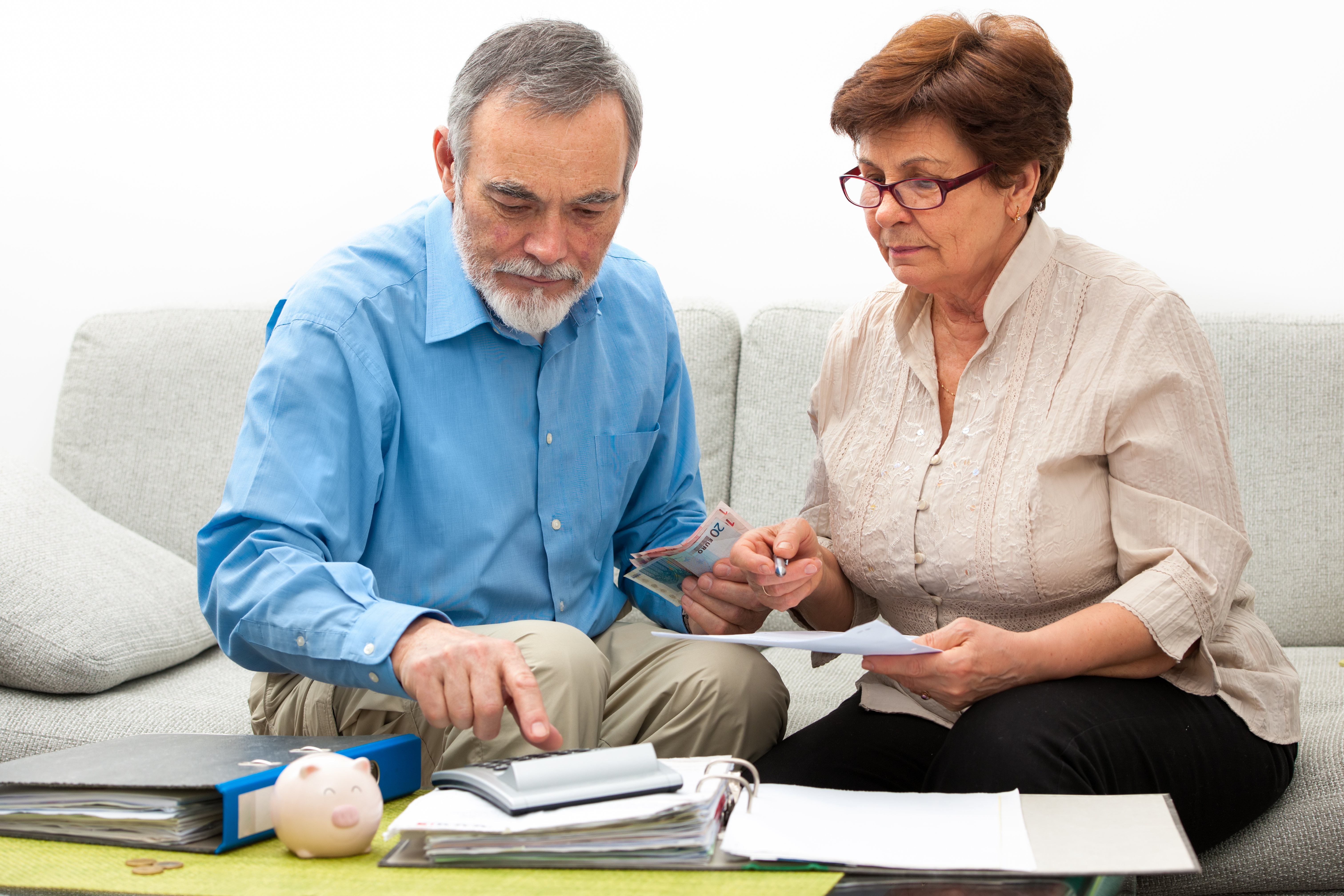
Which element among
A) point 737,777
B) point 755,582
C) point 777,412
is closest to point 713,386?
point 777,412

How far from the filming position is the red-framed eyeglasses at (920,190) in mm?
1394

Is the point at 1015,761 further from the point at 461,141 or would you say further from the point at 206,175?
the point at 206,175

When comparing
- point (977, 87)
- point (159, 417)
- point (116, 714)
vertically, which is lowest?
point (116, 714)

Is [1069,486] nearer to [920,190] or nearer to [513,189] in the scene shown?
[920,190]

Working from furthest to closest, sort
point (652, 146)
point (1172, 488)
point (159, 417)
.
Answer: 1. point (652, 146)
2. point (159, 417)
3. point (1172, 488)

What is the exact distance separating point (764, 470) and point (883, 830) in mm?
1251

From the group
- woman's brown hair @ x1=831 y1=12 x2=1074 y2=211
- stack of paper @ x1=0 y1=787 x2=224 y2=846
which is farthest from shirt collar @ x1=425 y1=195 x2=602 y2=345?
stack of paper @ x1=0 y1=787 x2=224 y2=846

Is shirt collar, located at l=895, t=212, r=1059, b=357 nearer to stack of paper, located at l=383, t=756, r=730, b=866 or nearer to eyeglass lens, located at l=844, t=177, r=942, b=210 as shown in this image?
eyeglass lens, located at l=844, t=177, r=942, b=210

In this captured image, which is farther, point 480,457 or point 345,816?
point 480,457

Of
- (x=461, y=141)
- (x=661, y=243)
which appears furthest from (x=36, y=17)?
(x=461, y=141)

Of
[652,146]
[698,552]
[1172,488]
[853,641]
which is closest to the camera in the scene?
[853,641]

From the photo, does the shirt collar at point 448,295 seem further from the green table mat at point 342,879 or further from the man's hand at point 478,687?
the green table mat at point 342,879

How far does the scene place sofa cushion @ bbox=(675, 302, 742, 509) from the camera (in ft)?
7.28

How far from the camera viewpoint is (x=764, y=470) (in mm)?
2186
